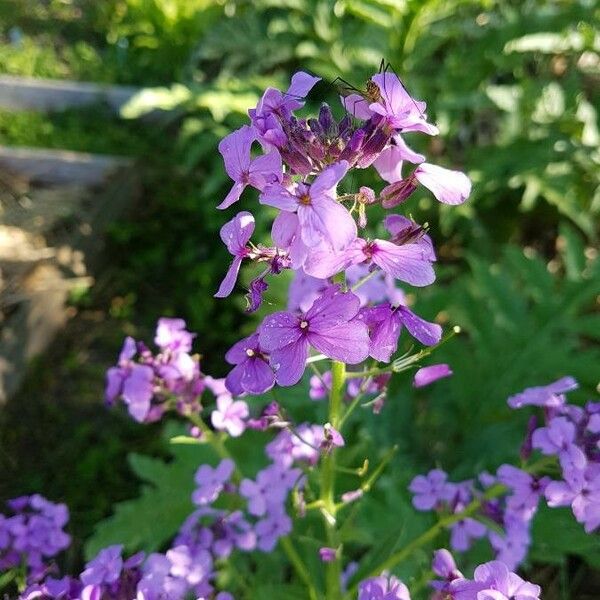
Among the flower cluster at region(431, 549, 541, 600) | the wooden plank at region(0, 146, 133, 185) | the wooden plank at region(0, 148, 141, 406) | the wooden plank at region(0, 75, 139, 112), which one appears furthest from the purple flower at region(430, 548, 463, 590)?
the wooden plank at region(0, 75, 139, 112)

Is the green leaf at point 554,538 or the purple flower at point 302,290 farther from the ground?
the purple flower at point 302,290

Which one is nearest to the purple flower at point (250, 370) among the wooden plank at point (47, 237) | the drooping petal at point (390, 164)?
the drooping petal at point (390, 164)

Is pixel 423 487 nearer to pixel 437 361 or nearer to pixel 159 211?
pixel 437 361

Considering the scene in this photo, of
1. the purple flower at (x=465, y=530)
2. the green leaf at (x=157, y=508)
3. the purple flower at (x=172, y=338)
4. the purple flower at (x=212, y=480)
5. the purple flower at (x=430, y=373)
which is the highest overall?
the purple flower at (x=430, y=373)

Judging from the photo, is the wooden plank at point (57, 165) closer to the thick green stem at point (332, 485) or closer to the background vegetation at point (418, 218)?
the background vegetation at point (418, 218)

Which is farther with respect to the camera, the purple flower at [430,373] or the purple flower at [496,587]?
the purple flower at [430,373]

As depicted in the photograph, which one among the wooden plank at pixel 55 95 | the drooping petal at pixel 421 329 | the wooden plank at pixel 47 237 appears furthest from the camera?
the wooden plank at pixel 55 95
